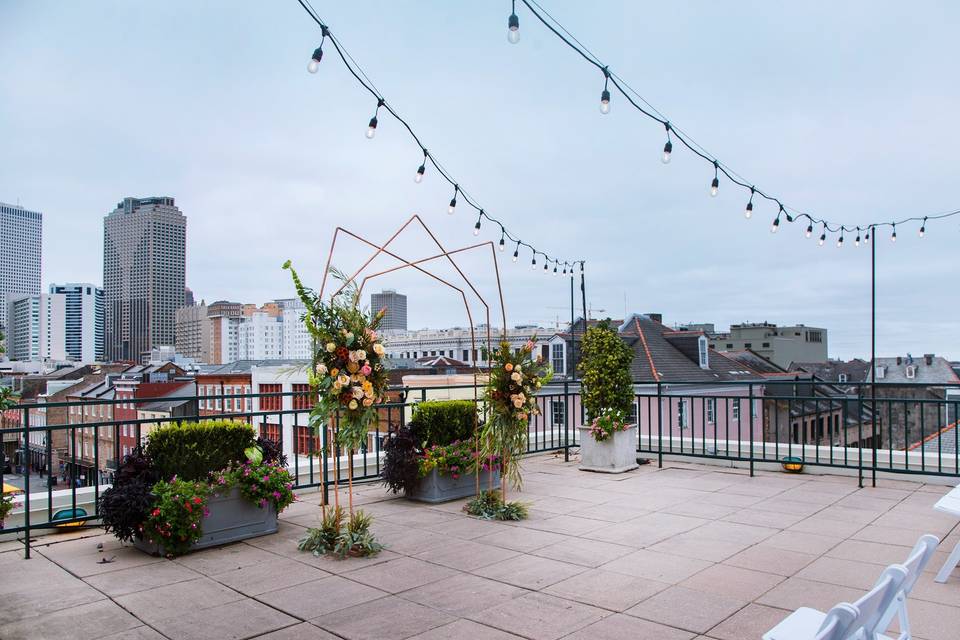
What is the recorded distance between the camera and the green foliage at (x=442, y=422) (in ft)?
22.6

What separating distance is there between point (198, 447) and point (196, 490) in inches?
18.1

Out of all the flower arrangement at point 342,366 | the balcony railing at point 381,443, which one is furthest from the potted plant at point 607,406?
the flower arrangement at point 342,366

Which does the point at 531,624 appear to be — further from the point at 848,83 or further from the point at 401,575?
the point at 848,83

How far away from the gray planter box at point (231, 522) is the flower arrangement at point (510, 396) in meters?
2.20

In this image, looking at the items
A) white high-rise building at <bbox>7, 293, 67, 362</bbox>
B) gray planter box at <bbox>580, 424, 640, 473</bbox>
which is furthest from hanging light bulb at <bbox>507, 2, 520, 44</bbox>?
white high-rise building at <bbox>7, 293, 67, 362</bbox>

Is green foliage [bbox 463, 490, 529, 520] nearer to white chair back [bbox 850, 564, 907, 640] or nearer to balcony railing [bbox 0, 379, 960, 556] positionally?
balcony railing [bbox 0, 379, 960, 556]

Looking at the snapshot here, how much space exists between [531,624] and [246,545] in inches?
107

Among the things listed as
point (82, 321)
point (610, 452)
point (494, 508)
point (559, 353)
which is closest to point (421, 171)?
point (494, 508)

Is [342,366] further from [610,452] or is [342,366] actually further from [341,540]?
[610,452]

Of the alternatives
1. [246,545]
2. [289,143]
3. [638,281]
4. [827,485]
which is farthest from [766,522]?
[638,281]

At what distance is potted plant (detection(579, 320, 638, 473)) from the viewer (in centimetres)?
859

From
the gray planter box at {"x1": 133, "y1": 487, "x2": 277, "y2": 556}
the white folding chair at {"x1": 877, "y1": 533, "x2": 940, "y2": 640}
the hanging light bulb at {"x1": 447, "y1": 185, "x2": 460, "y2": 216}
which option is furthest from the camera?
the hanging light bulb at {"x1": 447, "y1": 185, "x2": 460, "y2": 216}

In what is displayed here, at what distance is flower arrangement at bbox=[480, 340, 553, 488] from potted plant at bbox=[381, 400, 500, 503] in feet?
1.34

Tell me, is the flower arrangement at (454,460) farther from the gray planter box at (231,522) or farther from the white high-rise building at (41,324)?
the white high-rise building at (41,324)
